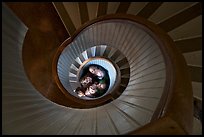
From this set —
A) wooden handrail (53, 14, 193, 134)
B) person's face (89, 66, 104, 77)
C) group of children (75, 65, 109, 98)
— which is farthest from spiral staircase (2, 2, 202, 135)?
person's face (89, 66, 104, 77)

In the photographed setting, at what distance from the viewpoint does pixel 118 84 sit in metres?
4.65

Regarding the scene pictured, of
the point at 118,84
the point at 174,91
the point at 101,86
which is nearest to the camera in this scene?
the point at 174,91

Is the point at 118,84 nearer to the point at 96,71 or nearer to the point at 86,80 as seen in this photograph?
the point at 96,71

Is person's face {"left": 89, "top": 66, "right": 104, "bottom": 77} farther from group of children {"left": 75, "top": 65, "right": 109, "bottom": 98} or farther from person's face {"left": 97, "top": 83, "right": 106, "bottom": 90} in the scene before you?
person's face {"left": 97, "top": 83, "right": 106, "bottom": 90}

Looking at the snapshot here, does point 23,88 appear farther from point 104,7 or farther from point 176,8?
point 176,8

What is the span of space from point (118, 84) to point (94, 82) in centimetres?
181

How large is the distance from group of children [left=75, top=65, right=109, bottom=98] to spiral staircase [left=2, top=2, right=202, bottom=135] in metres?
1.67

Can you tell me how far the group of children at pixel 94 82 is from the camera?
6.23m

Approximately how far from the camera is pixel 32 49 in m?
4.21

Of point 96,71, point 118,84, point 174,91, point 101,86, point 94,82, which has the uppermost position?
point 96,71

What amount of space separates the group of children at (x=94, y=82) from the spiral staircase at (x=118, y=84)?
5.47ft

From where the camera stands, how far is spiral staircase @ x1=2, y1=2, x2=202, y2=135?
1.80 metres

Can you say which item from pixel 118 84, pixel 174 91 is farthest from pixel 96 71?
pixel 174 91

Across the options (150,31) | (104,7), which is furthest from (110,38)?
(150,31)
